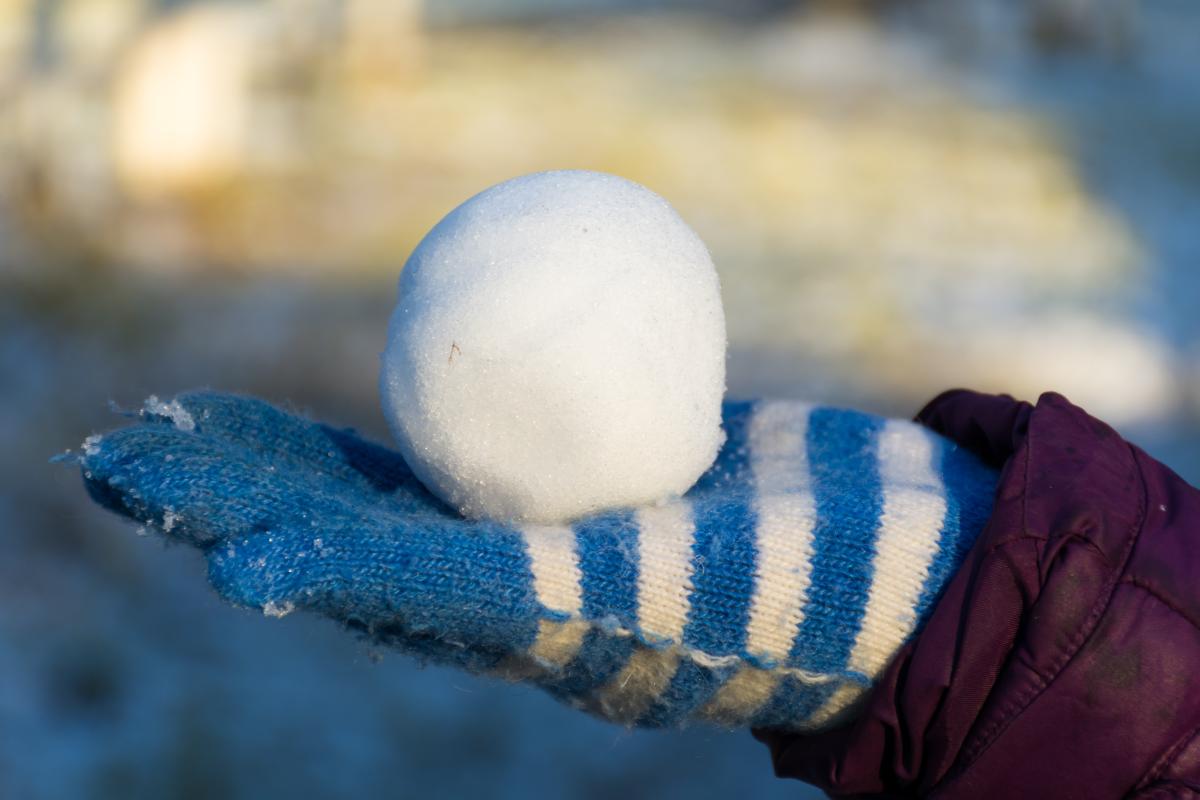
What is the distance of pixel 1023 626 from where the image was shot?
1.79ft

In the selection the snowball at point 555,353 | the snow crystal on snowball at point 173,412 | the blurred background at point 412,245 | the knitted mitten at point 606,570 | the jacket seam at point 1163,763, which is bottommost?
the blurred background at point 412,245

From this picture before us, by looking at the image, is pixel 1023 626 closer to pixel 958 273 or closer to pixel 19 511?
pixel 19 511

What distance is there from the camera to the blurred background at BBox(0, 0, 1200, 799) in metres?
1.54

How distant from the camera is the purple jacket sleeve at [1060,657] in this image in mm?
536

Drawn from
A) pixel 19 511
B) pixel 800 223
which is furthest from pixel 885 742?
pixel 800 223

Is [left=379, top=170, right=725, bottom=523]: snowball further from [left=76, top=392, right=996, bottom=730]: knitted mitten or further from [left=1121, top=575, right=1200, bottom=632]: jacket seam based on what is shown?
[left=1121, top=575, right=1200, bottom=632]: jacket seam

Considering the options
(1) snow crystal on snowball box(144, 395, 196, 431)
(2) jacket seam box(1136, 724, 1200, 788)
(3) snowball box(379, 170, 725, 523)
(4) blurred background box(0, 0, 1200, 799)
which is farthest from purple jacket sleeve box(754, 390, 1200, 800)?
(4) blurred background box(0, 0, 1200, 799)

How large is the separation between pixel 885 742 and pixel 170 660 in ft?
4.17

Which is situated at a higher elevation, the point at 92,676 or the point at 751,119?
the point at 751,119

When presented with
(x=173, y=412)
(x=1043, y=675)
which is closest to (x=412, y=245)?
(x=173, y=412)

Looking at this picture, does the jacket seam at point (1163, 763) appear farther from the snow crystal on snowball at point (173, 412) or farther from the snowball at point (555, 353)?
the snow crystal on snowball at point (173, 412)

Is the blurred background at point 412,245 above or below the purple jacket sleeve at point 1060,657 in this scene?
below

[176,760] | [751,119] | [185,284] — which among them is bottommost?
Answer: [176,760]

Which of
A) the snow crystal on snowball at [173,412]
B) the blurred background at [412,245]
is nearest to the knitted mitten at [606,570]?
the snow crystal on snowball at [173,412]
